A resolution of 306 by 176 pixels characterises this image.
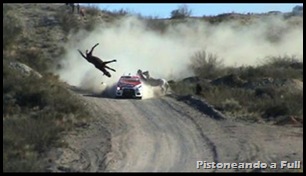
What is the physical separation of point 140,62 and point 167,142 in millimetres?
38139

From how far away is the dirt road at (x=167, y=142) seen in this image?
75.8 ft

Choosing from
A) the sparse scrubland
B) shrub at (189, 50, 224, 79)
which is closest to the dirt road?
the sparse scrubland

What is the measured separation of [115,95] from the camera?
40969mm

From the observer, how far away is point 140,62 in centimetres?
6412

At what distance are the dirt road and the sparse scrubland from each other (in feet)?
3.83

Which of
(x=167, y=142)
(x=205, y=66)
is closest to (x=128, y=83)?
(x=167, y=142)

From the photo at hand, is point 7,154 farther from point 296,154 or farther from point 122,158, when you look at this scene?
point 296,154

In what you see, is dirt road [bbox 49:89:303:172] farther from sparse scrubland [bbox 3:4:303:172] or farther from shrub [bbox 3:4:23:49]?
shrub [bbox 3:4:23:49]

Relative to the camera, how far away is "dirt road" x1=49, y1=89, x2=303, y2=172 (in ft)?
75.8

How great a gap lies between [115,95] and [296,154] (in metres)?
18.2

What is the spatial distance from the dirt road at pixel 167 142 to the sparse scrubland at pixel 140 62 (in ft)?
3.83

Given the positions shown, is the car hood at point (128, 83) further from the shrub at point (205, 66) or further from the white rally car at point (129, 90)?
the shrub at point (205, 66)

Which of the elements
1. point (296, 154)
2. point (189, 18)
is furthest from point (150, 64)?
point (296, 154)

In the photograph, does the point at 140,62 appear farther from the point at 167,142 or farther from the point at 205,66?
the point at 167,142
